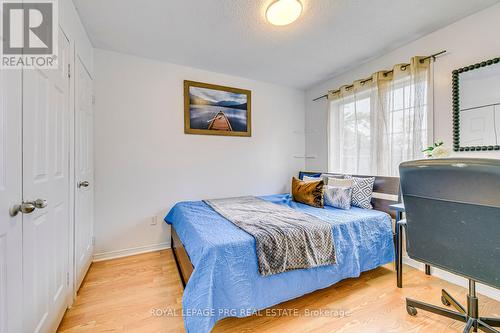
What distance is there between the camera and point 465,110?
→ 1.89 m

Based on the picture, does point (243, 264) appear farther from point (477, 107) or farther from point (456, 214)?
point (477, 107)

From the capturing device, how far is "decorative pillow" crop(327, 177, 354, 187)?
2570 mm

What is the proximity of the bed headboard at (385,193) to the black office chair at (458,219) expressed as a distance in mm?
958

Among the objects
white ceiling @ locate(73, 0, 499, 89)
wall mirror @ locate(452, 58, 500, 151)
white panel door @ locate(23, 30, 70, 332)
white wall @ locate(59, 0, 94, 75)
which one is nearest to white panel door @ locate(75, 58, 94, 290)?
white wall @ locate(59, 0, 94, 75)

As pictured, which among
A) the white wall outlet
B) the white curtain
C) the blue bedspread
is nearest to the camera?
the blue bedspread

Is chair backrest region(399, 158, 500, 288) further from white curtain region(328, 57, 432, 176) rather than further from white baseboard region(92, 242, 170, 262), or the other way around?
white baseboard region(92, 242, 170, 262)

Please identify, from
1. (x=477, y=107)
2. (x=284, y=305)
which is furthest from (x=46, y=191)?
(x=477, y=107)

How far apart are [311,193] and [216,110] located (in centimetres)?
174

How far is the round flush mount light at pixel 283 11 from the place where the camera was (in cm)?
165

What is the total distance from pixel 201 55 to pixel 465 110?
275cm

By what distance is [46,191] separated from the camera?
1.22 meters

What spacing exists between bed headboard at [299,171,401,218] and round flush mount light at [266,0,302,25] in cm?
194

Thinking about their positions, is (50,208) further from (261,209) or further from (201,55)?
(201,55)

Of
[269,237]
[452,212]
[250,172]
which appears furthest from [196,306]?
[250,172]
